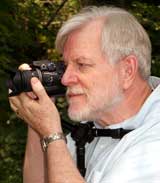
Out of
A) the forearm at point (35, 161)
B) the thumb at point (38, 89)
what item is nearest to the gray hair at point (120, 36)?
the thumb at point (38, 89)

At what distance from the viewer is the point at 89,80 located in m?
2.52

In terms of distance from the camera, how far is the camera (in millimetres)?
2557

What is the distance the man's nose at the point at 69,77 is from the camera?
2540 millimetres

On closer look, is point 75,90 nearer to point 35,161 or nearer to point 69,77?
point 69,77

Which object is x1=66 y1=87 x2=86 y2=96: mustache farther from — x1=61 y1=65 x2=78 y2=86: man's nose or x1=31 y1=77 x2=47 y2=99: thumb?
x1=31 y1=77 x2=47 y2=99: thumb

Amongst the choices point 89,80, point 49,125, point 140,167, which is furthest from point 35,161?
point 140,167

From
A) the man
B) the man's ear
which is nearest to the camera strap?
the man

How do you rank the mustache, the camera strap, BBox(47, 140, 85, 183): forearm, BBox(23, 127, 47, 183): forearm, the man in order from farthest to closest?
BBox(23, 127, 47, 183): forearm
the camera strap
the mustache
the man
BBox(47, 140, 85, 183): forearm

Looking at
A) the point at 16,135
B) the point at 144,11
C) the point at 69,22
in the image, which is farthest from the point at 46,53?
the point at 69,22

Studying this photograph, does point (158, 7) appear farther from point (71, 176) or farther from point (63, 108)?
point (71, 176)

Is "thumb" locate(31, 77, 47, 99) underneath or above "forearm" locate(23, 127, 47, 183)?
above

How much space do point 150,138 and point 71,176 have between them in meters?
0.38

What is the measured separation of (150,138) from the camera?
2.36 m

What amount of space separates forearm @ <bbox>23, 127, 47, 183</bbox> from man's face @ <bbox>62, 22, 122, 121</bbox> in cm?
45
